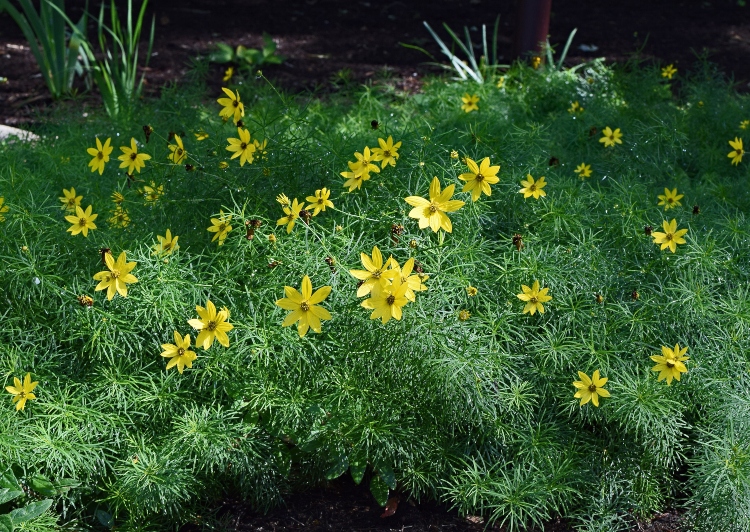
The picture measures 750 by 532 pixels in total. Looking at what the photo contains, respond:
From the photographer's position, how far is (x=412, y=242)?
256 centimetres

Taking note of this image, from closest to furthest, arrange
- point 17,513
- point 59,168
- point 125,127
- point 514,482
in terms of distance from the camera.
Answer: point 17,513, point 514,482, point 59,168, point 125,127

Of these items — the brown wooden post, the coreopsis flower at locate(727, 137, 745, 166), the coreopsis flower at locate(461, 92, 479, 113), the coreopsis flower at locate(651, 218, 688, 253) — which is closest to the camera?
the coreopsis flower at locate(651, 218, 688, 253)

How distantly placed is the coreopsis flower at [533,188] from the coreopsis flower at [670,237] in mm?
371

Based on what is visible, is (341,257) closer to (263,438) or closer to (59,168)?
(263,438)

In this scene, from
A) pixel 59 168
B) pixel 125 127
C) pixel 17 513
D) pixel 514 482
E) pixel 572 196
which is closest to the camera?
pixel 17 513

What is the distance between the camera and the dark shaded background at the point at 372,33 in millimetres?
5785

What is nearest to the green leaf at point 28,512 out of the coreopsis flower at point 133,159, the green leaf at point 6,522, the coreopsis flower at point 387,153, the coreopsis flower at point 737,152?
the green leaf at point 6,522

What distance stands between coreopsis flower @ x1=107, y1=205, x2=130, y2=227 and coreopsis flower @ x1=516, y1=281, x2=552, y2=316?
4.26 feet

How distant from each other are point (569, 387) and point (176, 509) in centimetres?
115

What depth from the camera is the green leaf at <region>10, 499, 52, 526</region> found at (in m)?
2.24

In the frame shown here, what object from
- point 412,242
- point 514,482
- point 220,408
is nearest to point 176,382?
point 220,408

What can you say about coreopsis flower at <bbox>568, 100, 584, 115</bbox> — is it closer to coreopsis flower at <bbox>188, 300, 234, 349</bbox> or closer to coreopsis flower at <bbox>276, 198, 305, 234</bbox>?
coreopsis flower at <bbox>276, 198, 305, 234</bbox>

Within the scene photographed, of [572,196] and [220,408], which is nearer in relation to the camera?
[220,408]

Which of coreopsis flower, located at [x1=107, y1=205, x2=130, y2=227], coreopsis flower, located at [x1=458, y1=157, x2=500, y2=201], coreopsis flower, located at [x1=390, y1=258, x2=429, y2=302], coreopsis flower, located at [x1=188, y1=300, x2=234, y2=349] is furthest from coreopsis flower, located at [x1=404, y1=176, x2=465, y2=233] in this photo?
coreopsis flower, located at [x1=107, y1=205, x2=130, y2=227]
